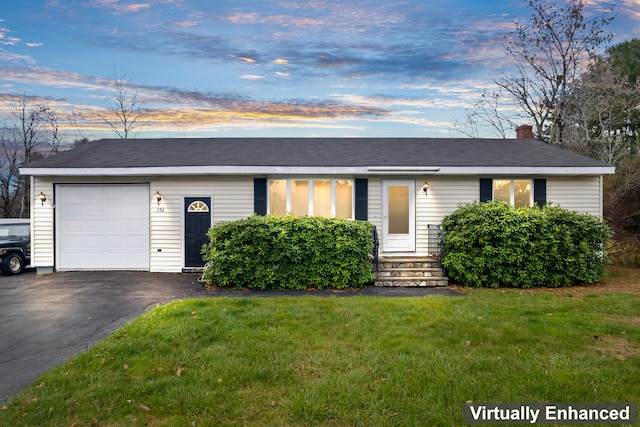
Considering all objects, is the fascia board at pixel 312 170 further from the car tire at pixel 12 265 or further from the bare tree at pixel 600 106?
the bare tree at pixel 600 106

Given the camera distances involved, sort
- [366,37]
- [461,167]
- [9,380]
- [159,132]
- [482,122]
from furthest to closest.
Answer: [159,132] < [482,122] < [366,37] < [461,167] < [9,380]

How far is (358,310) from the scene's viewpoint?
694cm

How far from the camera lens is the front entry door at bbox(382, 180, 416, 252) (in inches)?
459

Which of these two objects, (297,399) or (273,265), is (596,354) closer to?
(297,399)

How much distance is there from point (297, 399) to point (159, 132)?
25.4 metres

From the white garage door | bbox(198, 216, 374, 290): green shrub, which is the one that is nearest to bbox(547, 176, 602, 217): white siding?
bbox(198, 216, 374, 290): green shrub

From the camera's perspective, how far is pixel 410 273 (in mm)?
9961

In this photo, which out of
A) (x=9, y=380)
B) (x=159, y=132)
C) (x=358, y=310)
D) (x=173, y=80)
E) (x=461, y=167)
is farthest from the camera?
(x=159, y=132)

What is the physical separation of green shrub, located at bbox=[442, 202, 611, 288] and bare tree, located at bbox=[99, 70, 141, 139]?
22723 millimetres

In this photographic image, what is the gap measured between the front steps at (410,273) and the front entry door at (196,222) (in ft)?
15.8

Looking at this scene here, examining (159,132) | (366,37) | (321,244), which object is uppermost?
(366,37)

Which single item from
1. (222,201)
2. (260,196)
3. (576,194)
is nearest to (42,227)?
(222,201)

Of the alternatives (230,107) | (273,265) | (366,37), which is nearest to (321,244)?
(273,265)

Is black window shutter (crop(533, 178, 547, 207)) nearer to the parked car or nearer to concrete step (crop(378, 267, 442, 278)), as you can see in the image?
concrete step (crop(378, 267, 442, 278))
